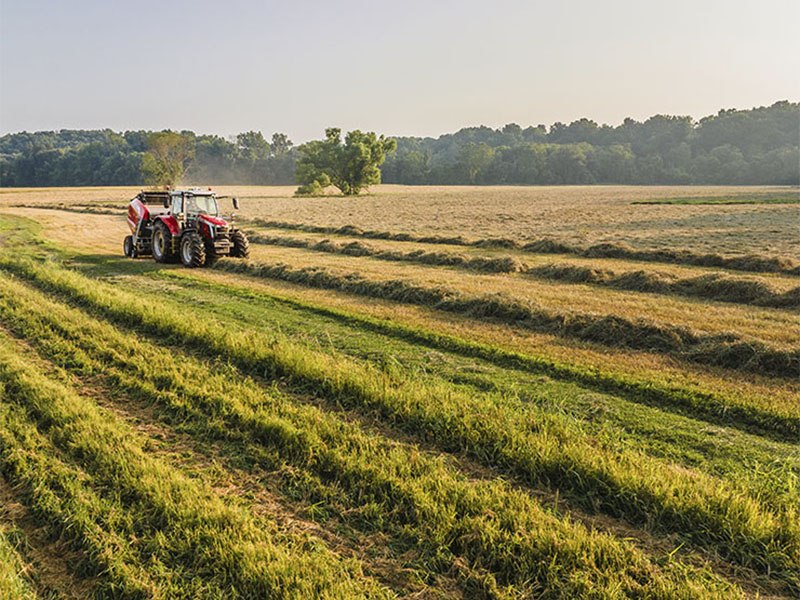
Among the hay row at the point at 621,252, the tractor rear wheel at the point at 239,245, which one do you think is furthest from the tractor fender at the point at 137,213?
the hay row at the point at 621,252

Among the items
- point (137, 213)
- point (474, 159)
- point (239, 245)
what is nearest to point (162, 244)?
point (239, 245)

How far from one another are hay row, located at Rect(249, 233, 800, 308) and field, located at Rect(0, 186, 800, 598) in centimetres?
12

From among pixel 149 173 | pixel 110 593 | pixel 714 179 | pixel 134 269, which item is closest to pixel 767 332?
pixel 110 593

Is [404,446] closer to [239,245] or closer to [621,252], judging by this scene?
[239,245]

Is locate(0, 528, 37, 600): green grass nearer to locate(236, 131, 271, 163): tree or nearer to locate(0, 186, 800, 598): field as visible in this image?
locate(0, 186, 800, 598): field

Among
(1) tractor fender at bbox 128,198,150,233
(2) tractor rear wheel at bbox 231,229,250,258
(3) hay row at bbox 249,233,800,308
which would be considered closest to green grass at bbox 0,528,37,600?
(3) hay row at bbox 249,233,800,308

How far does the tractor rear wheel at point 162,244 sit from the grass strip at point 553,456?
1013 centimetres

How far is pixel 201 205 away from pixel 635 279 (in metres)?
12.3

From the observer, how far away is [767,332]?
862 cm

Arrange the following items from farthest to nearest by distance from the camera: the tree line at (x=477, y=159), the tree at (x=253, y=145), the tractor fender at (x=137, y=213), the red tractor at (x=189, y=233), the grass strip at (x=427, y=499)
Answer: the tree at (x=253, y=145) → the tree line at (x=477, y=159) → the tractor fender at (x=137, y=213) → the red tractor at (x=189, y=233) → the grass strip at (x=427, y=499)

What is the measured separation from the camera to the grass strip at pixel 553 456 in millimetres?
3811

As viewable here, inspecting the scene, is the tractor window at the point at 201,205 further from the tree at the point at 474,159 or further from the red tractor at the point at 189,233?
the tree at the point at 474,159

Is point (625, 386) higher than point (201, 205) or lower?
lower

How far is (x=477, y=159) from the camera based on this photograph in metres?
115
